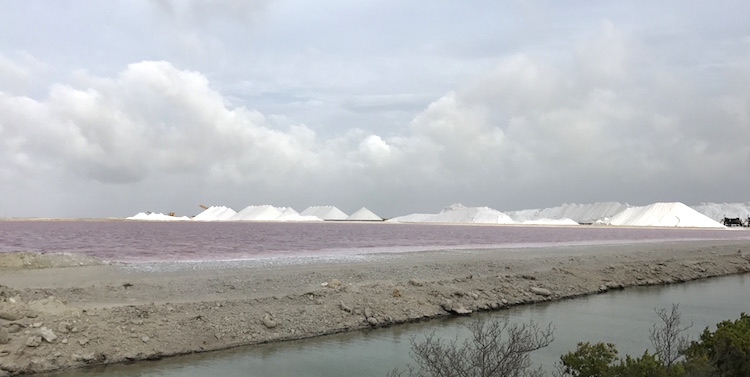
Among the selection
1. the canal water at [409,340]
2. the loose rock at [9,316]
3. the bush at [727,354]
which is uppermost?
the bush at [727,354]

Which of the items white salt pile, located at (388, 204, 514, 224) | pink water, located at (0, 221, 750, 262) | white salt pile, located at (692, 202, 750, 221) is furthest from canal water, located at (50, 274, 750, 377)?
white salt pile, located at (692, 202, 750, 221)

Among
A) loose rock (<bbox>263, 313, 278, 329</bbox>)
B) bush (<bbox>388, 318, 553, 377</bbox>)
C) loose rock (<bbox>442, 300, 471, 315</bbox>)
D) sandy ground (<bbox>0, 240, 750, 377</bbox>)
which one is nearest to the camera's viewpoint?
bush (<bbox>388, 318, 553, 377</bbox>)

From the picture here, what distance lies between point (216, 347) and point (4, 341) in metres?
3.65

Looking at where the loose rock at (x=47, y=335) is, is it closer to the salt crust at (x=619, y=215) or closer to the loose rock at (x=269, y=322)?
the loose rock at (x=269, y=322)

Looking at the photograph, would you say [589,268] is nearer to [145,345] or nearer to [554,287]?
[554,287]

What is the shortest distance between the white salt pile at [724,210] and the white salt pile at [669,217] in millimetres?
62311

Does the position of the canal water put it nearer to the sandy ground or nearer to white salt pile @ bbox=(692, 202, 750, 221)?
the sandy ground

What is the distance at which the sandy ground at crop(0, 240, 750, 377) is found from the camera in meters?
9.88

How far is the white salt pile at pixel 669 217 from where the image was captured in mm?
119269

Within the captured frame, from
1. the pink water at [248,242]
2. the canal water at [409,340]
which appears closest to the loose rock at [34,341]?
the canal water at [409,340]

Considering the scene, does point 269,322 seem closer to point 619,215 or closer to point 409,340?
point 409,340

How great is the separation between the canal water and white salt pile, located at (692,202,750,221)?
190 metres

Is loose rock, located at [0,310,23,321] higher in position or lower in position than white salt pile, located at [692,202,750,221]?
lower

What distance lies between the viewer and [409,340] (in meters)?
11.7
